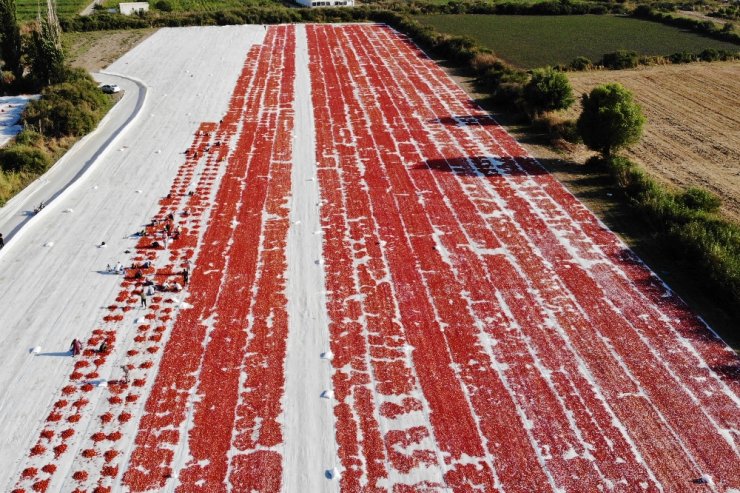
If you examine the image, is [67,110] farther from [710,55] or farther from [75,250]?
[710,55]

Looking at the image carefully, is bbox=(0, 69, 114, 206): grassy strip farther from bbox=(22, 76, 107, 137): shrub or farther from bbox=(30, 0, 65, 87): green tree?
bbox=(30, 0, 65, 87): green tree

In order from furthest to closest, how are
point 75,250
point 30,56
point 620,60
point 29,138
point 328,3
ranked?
point 328,3 < point 620,60 < point 30,56 < point 29,138 < point 75,250

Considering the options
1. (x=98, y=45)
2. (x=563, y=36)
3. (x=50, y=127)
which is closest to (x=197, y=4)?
(x=98, y=45)

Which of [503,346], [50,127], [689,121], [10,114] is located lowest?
[503,346]

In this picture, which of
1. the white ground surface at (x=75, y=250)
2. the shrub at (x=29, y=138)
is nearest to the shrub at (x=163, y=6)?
the white ground surface at (x=75, y=250)

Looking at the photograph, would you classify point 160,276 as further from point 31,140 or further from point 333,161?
point 31,140

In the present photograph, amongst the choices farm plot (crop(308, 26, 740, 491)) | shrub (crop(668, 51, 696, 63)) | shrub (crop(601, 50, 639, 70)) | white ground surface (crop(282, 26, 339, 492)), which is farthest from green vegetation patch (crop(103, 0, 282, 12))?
white ground surface (crop(282, 26, 339, 492))
